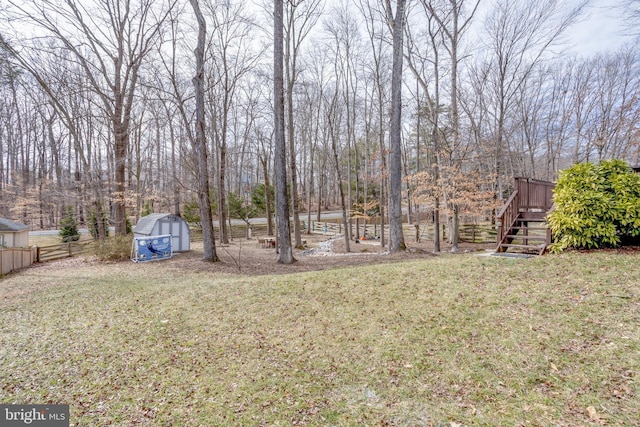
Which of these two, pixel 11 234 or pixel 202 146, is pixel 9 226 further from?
pixel 202 146

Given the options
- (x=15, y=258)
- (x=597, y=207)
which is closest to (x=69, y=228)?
(x=15, y=258)

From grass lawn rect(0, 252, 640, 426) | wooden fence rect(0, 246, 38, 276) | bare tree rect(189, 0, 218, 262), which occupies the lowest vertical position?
grass lawn rect(0, 252, 640, 426)

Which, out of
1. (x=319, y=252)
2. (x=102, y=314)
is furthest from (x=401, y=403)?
(x=319, y=252)

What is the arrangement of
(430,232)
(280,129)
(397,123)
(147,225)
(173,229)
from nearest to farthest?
(280,129) < (397,123) < (147,225) < (173,229) < (430,232)

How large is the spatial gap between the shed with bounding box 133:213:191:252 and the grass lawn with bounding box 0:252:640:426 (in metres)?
6.46

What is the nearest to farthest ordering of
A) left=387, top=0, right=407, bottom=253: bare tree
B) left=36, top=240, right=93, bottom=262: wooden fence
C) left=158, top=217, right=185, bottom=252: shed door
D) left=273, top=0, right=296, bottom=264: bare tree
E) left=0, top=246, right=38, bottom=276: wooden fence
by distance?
left=273, top=0, right=296, bottom=264: bare tree
left=0, top=246, right=38, bottom=276: wooden fence
left=387, top=0, right=407, bottom=253: bare tree
left=36, top=240, right=93, bottom=262: wooden fence
left=158, top=217, right=185, bottom=252: shed door

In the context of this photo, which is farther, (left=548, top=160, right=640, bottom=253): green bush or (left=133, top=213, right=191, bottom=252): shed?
(left=133, top=213, right=191, bottom=252): shed

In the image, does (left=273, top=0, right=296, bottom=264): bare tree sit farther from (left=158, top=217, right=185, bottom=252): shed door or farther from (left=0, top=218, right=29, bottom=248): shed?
(left=0, top=218, right=29, bottom=248): shed

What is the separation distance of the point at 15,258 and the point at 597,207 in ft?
52.7

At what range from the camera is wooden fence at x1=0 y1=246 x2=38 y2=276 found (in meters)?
9.12

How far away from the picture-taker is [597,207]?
5.15 m

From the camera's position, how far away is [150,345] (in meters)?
3.94

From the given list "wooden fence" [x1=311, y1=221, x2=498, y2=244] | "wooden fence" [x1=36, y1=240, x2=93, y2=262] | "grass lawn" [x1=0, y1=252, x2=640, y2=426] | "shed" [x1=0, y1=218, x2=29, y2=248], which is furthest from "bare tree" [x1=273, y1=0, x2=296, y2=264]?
"shed" [x1=0, y1=218, x2=29, y2=248]

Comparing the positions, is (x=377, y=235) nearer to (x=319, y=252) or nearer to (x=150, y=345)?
(x=319, y=252)
